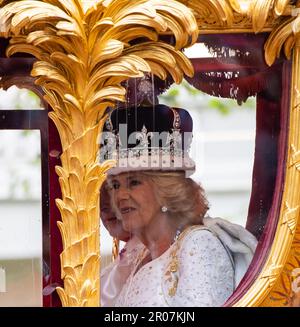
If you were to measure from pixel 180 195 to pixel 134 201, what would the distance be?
0.10 metres

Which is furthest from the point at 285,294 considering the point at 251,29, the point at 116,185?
the point at 251,29

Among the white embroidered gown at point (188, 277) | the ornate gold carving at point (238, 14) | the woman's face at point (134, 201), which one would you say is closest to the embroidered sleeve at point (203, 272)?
the white embroidered gown at point (188, 277)

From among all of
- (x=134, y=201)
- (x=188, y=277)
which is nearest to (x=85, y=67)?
(x=134, y=201)

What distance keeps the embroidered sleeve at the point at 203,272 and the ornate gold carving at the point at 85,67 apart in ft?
0.63

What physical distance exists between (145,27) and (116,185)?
0.35m

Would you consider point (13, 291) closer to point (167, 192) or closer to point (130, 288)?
point (130, 288)

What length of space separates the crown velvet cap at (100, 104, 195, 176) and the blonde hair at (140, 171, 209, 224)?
0.02m

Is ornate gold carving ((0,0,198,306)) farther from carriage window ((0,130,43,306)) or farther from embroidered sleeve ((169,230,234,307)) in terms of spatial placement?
embroidered sleeve ((169,230,234,307))

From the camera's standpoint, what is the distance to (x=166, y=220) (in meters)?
2.34

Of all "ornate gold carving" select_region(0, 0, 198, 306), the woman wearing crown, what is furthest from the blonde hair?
"ornate gold carving" select_region(0, 0, 198, 306)

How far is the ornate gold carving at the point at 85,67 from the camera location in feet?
7.43

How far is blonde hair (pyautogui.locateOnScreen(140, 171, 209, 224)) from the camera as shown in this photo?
2.33 meters

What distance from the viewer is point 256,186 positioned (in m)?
2.33

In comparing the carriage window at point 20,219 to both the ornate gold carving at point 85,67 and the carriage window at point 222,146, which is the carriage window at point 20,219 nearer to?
the ornate gold carving at point 85,67
